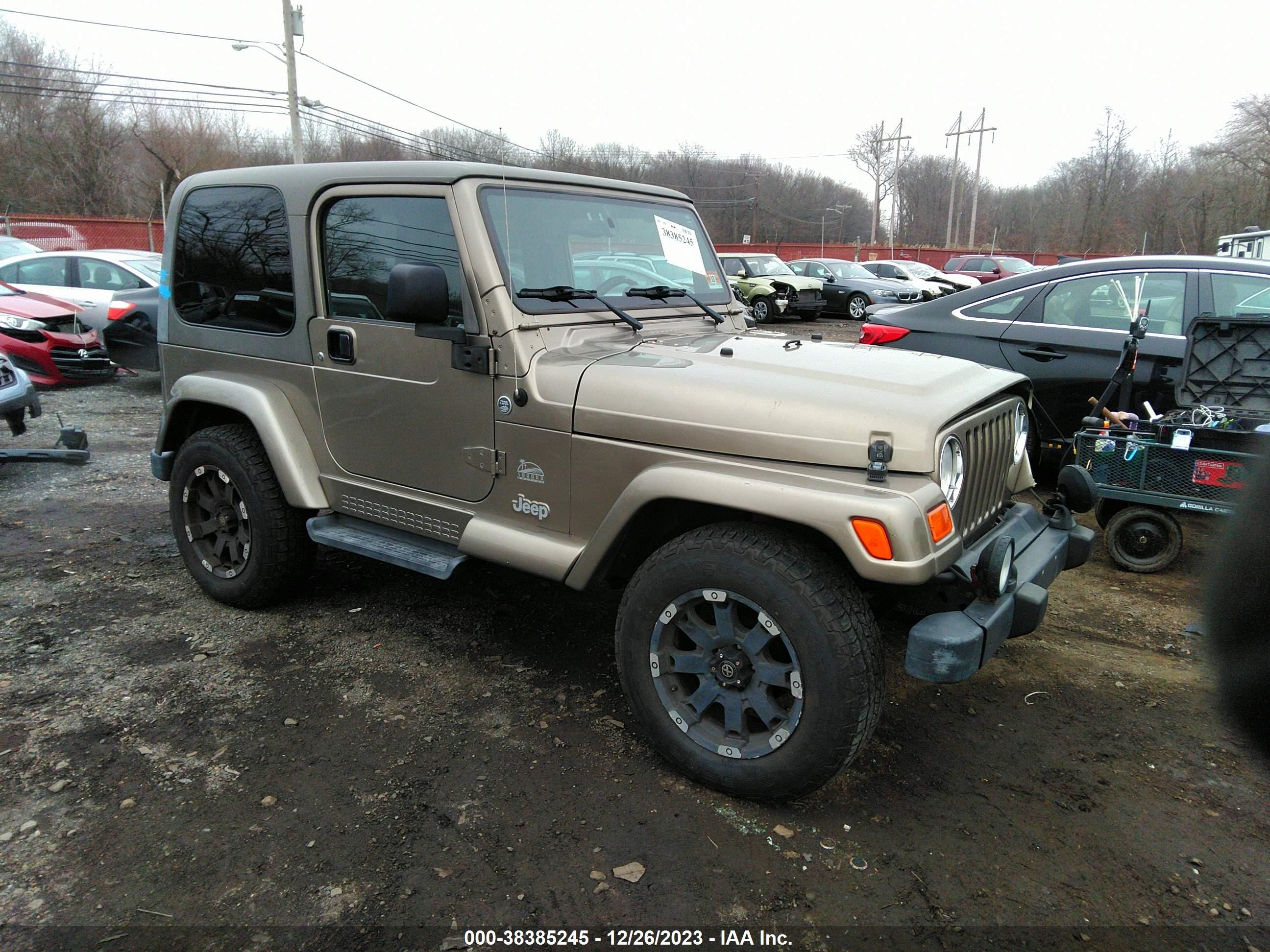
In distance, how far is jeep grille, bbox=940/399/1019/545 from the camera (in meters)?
2.79

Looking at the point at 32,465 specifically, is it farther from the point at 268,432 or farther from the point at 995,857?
the point at 995,857

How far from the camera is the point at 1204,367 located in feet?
17.0

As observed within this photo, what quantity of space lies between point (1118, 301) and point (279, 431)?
536 cm

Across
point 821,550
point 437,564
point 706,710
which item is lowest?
point 706,710

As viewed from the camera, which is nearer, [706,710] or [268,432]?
[706,710]

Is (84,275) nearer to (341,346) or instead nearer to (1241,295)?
(341,346)

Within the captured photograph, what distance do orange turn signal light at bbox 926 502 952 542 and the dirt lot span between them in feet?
2.71

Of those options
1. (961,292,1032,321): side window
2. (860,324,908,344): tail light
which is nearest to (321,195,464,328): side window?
(860,324,908,344): tail light

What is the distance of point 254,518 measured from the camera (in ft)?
12.8

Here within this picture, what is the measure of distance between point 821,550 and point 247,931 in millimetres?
1956

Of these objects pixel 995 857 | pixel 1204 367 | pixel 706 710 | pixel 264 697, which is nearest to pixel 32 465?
pixel 264 697

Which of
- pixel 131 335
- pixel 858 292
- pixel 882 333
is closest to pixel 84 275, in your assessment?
pixel 131 335

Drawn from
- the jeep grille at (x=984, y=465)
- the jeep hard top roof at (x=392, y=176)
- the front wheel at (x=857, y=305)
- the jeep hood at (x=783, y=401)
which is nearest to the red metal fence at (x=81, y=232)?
the front wheel at (x=857, y=305)

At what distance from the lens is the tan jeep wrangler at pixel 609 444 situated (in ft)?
8.31
